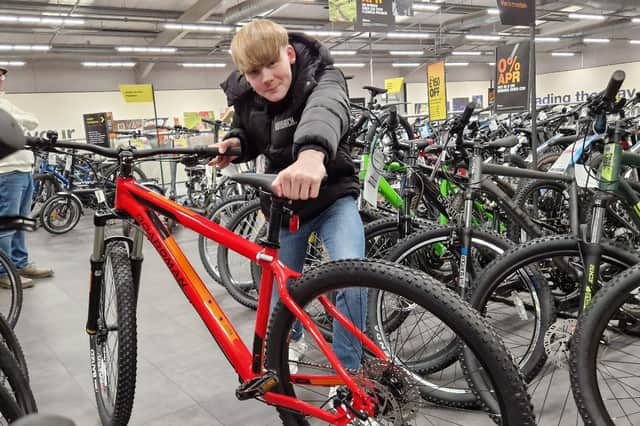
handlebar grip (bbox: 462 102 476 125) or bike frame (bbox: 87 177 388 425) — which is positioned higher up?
handlebar grip (bbox: 462 102 476 125)

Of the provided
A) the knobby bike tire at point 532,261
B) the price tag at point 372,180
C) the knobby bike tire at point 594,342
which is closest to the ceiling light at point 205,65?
the price tag at point 372,180

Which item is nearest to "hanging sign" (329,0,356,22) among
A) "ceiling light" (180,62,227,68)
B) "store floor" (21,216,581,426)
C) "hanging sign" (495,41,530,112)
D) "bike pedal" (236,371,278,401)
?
"hanging sign" (495,41,530,112)

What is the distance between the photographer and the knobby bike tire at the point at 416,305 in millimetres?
1188

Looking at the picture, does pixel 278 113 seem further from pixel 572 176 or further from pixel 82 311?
pixel 82 311

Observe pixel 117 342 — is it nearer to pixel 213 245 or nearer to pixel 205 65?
pixel 213 245

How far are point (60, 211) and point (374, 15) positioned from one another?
5.10m

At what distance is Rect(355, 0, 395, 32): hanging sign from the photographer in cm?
461

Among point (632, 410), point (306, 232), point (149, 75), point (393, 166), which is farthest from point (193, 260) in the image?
point (149, 75)

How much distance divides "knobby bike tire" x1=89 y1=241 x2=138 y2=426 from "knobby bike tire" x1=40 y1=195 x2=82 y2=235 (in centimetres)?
552

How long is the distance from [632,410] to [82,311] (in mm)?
3428

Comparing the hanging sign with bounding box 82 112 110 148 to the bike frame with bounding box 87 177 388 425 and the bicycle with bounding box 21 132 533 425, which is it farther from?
the bike frame with bounding box 87 177 388 425

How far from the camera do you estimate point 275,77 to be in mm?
1606

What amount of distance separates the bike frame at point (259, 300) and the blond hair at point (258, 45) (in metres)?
0.49

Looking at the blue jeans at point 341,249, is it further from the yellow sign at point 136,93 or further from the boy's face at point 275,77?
the yellow sign at point 136,93
